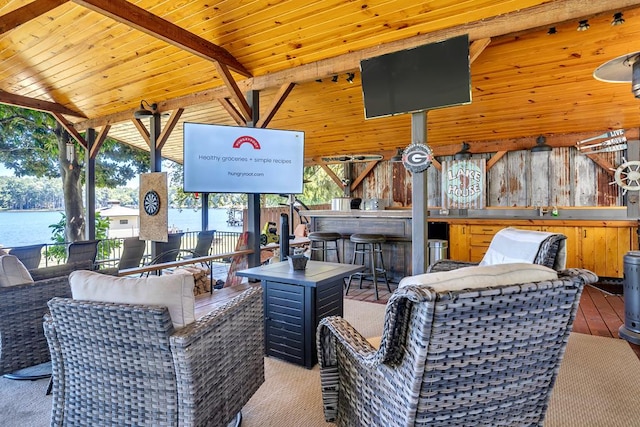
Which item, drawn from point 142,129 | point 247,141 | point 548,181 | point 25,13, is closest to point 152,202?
point 142,129

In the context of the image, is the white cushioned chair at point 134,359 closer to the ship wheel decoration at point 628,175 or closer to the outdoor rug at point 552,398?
the outdoor rug at point 552,398

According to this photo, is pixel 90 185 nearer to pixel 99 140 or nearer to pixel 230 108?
pixel 99 140

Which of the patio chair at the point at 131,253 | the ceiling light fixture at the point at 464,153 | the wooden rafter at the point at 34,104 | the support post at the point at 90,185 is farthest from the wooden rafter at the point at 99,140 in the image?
the ceiling light fixture at the point at 464,153

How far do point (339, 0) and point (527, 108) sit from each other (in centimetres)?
372

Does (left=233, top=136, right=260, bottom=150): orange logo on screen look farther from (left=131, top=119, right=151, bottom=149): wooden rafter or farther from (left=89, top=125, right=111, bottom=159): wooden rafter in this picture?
(left=89, top=125, right=111, bottom=159): wooden rafter

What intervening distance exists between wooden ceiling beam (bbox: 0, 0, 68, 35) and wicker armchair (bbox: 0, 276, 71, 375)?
88.0 inches

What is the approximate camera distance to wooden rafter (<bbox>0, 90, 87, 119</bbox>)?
245 inches

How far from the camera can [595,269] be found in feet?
17.4

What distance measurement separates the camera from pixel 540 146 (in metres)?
6.15

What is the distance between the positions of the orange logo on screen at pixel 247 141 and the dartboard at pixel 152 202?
8.10ft

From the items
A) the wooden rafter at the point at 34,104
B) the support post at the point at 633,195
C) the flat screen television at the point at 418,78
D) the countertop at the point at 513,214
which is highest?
the wooden rafter at the point at 34,104

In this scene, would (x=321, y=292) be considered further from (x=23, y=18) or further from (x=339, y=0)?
(x=23, y=18)

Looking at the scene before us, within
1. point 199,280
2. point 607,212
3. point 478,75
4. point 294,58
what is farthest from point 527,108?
point 199,280

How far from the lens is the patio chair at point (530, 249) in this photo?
226cm
